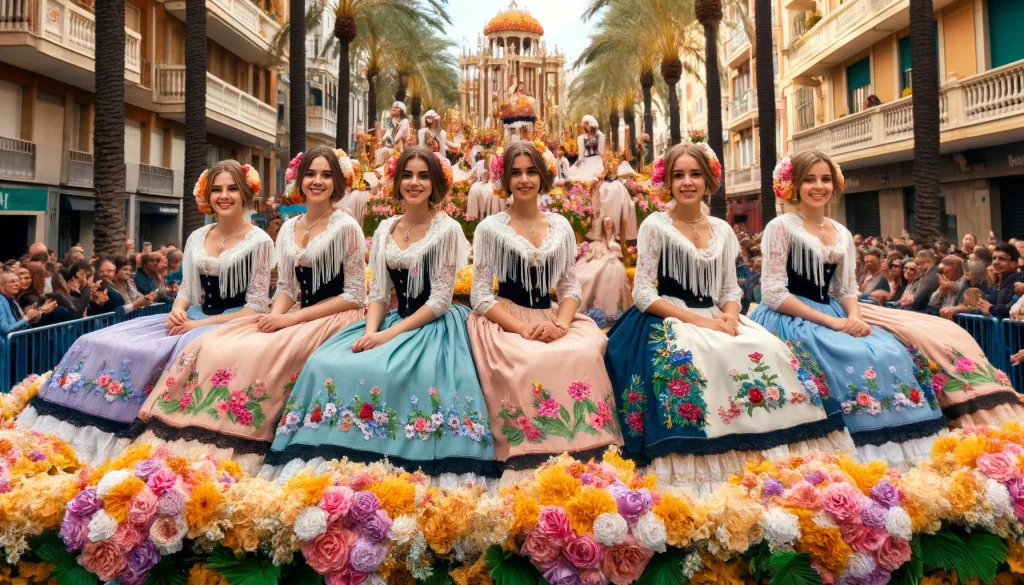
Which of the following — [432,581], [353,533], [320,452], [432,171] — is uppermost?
[432,171]

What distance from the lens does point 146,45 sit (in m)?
23.7

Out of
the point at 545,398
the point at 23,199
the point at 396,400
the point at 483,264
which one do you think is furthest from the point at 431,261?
the point at 23,199

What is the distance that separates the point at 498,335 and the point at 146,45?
925 inches

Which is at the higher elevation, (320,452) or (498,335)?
(498,335)

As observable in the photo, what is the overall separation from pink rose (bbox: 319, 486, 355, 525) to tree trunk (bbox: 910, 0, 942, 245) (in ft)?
43.6

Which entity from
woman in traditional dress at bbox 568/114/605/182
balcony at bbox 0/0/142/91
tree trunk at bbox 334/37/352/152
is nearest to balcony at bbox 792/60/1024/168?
woman in traditional dress at bbox 568/114/605/182

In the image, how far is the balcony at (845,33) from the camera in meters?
21.6

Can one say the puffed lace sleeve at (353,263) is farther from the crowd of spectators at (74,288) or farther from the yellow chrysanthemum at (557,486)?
the crowd of spectators at (74,288)

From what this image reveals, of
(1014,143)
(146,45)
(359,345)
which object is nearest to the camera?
(359,345)

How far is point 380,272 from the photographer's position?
16.3ft

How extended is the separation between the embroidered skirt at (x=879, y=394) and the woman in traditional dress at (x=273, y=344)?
301 cm

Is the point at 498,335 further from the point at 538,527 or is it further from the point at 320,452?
the point at 538,527

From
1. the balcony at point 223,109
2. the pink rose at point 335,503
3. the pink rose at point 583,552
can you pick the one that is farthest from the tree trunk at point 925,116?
the balcony at point 223,109

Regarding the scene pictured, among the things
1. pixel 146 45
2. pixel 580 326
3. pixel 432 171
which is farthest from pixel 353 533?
pixel 146 45
